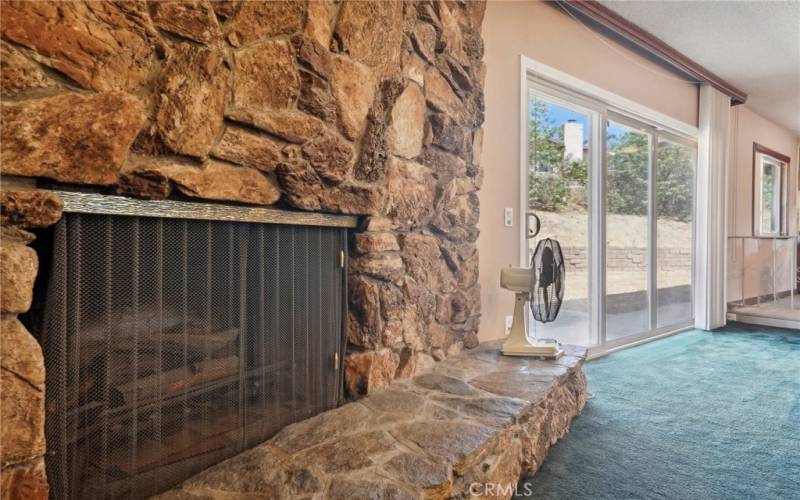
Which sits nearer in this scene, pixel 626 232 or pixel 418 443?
pixel 418 443

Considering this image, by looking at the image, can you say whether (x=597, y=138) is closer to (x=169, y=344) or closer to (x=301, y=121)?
(x=301, y=121)

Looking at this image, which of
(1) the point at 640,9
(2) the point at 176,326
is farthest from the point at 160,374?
(1) the point at 640,9

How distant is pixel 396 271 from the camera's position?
190cm

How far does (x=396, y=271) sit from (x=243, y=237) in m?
0.70

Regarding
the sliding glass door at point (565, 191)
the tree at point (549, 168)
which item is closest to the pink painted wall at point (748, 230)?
the sliding glass door at point (565, 191)

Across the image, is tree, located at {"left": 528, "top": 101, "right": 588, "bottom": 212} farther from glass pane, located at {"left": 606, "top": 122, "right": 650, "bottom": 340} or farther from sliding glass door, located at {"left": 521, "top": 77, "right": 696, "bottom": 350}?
glass pane, located at {"left": 606, "top": 122, "right": 650, "bottom": 340}

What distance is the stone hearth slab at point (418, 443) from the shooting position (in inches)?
47.8

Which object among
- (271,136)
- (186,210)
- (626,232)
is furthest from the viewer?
(626,232)

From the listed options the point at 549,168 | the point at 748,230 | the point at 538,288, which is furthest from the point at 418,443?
the point at 748,230

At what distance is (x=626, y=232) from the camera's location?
386 centimetres

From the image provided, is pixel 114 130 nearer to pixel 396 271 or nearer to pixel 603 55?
pixel 396 271

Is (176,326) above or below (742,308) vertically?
above

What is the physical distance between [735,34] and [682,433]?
10.6ft

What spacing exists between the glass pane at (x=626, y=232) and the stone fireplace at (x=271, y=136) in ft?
5.80
